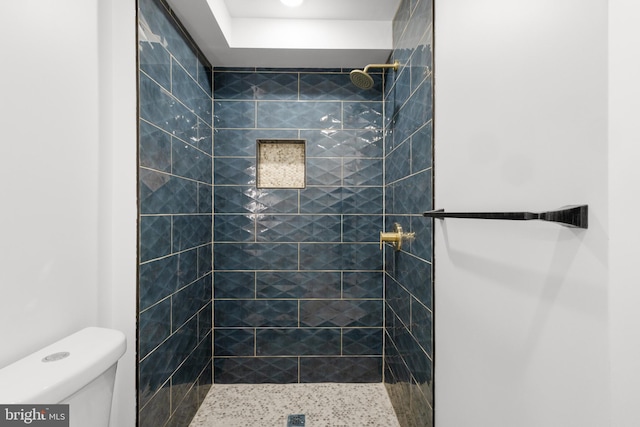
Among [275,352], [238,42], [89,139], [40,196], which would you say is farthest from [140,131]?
[275,352]

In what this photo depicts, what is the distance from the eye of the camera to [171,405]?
1.42 m

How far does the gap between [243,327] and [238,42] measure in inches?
69.1

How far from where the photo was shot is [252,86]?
202cm

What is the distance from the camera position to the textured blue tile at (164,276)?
1186mm

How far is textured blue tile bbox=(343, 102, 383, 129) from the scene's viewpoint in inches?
79.9

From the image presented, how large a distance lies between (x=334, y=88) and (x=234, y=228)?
3.72 feet

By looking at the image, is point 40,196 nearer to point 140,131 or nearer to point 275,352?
point 140,131

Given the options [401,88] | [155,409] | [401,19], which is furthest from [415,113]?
[155,409]

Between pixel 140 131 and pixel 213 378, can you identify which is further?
pixel 213 378

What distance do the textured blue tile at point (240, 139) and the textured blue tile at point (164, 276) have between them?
2.33 ft

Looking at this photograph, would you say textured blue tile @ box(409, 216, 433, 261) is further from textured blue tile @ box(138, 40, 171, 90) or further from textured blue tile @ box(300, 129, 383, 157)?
textured blue tile @ box(138, 40, 171, 90)

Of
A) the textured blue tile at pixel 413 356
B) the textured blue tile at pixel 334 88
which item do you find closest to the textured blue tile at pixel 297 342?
the textured blue tile at pixel 413 356

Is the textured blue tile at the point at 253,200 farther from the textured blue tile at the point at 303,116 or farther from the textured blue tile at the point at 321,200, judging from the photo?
the textured blue tile at the point at 303,116

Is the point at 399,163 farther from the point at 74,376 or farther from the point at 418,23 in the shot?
the point at 74,376
